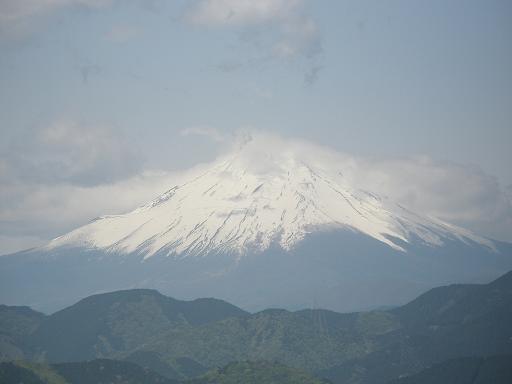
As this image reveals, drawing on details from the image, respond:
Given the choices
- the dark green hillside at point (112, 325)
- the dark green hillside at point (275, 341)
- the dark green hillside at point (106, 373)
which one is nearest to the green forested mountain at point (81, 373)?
the dark green hillside at point (106, 373)

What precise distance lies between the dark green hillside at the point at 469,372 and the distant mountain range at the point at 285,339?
0.69 feet

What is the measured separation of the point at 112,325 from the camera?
187 meters

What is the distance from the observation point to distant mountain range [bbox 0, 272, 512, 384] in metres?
140

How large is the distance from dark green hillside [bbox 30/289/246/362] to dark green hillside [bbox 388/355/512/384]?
198ft

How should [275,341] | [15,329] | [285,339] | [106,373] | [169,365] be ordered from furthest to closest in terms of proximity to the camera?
[15,329], [285,339], [275,341], [169,365], [106,373]

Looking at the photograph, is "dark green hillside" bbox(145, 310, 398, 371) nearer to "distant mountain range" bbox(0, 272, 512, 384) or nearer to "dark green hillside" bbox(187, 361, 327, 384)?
"distant mountain range" bbox(0, 272, 512, 384)

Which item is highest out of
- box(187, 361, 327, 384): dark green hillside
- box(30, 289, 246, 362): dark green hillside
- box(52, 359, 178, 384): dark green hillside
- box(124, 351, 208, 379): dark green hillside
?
box(30, 289, 246, 362): dark green hillside

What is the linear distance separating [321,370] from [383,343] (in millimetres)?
14674

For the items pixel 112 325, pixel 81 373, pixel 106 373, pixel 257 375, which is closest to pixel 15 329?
pixel 112 325

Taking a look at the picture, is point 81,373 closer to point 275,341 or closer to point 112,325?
point 275,341

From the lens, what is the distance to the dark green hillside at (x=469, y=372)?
11712cm

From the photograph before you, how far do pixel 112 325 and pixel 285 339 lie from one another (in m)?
40.1

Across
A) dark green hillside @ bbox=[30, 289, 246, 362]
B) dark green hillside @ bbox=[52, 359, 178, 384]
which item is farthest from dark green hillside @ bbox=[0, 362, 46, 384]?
dark green hillside @ bbox=[30, 289, 246, 362]

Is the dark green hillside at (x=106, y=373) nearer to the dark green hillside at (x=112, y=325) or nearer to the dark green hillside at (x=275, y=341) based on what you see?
the dark green hillside at (x=275, y=341)
